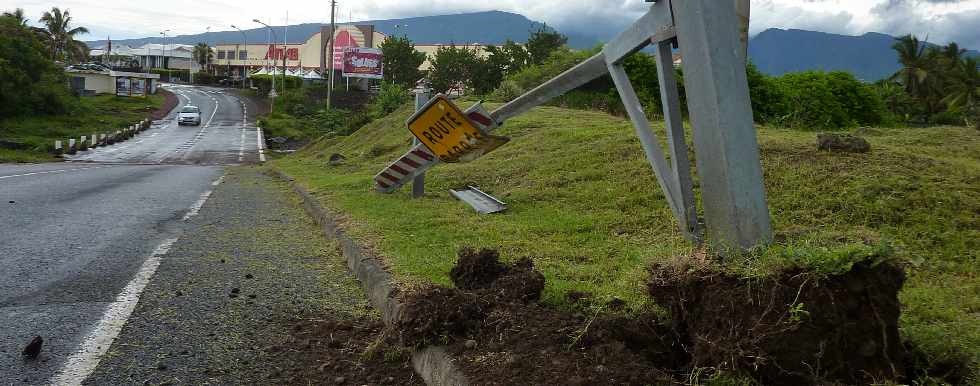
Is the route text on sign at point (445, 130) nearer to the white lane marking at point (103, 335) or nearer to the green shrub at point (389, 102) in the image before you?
the white lane marking at point (103, 335)

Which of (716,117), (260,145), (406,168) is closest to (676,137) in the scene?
(716,117)

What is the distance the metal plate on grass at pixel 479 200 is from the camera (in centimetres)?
891

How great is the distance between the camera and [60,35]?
8569 centimetres

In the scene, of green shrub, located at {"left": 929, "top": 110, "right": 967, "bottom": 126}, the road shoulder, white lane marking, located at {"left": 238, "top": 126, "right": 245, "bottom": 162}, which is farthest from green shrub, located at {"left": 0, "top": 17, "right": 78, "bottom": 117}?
green shrub, located at {"left": 929, "top": 110, "right": 967, "bottom": 126}

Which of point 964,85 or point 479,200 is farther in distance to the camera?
point 964,85

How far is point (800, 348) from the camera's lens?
3.06 metres

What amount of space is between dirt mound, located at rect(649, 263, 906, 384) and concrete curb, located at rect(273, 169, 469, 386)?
1197mm

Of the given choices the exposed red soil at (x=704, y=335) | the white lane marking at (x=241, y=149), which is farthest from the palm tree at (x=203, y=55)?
the exposed red soil at (x=704, y=335)

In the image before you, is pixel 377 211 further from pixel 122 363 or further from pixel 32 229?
pixel 122 363

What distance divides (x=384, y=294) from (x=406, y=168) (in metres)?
5.47

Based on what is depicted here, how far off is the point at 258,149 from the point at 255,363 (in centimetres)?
3768

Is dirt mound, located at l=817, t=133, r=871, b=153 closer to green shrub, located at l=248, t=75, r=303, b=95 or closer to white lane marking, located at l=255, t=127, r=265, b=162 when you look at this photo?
white lane marking, located at l=255, t=127, r=265, b=162

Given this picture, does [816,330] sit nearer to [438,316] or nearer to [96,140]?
[438,316]

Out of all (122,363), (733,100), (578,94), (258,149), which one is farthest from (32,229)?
(258,149)
